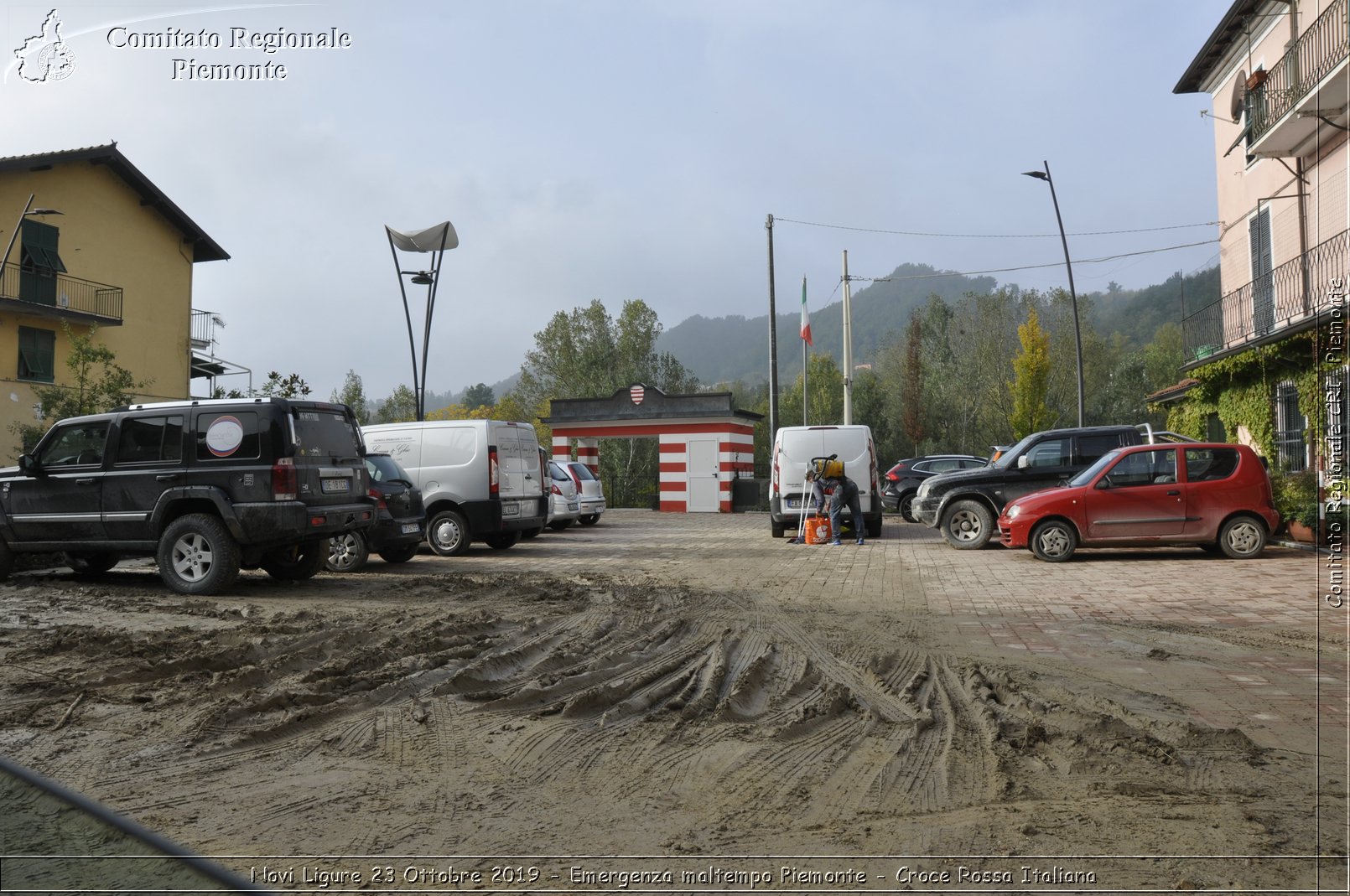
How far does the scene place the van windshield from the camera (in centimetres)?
1081

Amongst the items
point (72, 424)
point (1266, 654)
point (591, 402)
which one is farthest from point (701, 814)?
point (591, 402)

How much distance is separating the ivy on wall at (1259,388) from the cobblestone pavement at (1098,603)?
3.46m

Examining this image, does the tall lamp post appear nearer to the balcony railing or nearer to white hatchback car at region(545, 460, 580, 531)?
white hatchback car at region(545, 460, 580, 531)

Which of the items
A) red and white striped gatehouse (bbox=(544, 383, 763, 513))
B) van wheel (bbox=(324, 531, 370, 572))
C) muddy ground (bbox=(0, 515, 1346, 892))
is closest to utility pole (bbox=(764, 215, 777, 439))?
red and white striped gatehouse (bbox=(544, 383, 763, 513))

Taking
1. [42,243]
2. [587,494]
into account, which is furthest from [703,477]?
[42,243]

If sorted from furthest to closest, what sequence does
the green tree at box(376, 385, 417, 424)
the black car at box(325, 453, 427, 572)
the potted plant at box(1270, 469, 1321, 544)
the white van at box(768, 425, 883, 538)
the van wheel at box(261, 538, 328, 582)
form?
the green tree at box(376, 385, 417, 424)
the white van at box(768, 425, 883, 538)
the potted plant at box(1270, 469, 1321, 544)
the black car at box(325, 453, 427, 572)
the van wheel at box(261, 538, 328, 582)

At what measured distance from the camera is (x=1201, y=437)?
2239 cm

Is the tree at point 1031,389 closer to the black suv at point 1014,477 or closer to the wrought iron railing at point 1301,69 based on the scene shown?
the wrought iron railing at point 1301,69

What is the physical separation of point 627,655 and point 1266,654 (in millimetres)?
4563

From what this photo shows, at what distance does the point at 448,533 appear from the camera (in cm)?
1555

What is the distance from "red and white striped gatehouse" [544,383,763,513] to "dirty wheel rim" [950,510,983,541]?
16513 mm

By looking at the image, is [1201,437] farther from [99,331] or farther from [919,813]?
[99,331]

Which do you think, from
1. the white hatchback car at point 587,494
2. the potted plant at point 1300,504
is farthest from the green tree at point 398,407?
the potted plant at point 1300,504

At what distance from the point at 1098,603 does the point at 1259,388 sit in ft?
39.5
